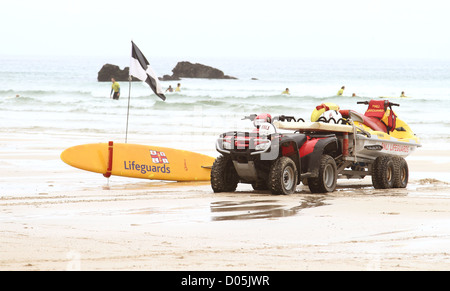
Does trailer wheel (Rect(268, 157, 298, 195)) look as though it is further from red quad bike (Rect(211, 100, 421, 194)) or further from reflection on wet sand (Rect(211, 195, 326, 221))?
reflection on wet sand (Rect(211, 195, 326, 221))

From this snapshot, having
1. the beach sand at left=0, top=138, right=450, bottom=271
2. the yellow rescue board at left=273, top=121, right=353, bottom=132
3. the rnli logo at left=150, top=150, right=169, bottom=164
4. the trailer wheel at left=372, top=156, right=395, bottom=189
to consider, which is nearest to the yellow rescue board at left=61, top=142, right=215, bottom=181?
the rnli logo at left=150, top=150, right=169, bottom=164

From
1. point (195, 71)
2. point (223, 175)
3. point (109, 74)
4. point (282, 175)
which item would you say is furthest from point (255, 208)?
point (195, 71)

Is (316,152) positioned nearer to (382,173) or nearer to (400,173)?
(382,173)

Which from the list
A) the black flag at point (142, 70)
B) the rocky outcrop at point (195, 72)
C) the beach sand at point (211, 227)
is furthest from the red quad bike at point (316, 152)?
the rocky outcrop at point (195, 72)

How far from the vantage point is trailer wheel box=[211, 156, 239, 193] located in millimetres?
12266

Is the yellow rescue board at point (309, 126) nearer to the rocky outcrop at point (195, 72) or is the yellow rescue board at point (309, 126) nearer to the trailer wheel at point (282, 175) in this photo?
the trailer wheel at point (282, 175)

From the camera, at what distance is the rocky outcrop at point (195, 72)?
9400cm

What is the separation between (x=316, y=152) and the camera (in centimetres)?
1235

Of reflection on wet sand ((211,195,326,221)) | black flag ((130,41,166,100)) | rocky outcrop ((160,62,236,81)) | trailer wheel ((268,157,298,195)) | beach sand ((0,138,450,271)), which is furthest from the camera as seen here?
rocky outcrop ((160,62,236,81))

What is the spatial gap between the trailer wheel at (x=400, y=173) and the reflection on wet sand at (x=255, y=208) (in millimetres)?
2547

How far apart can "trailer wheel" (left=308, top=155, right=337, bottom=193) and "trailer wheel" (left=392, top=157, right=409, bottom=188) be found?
1.44m

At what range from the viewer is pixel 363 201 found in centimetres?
1124

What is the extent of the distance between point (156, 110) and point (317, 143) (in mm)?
28670
